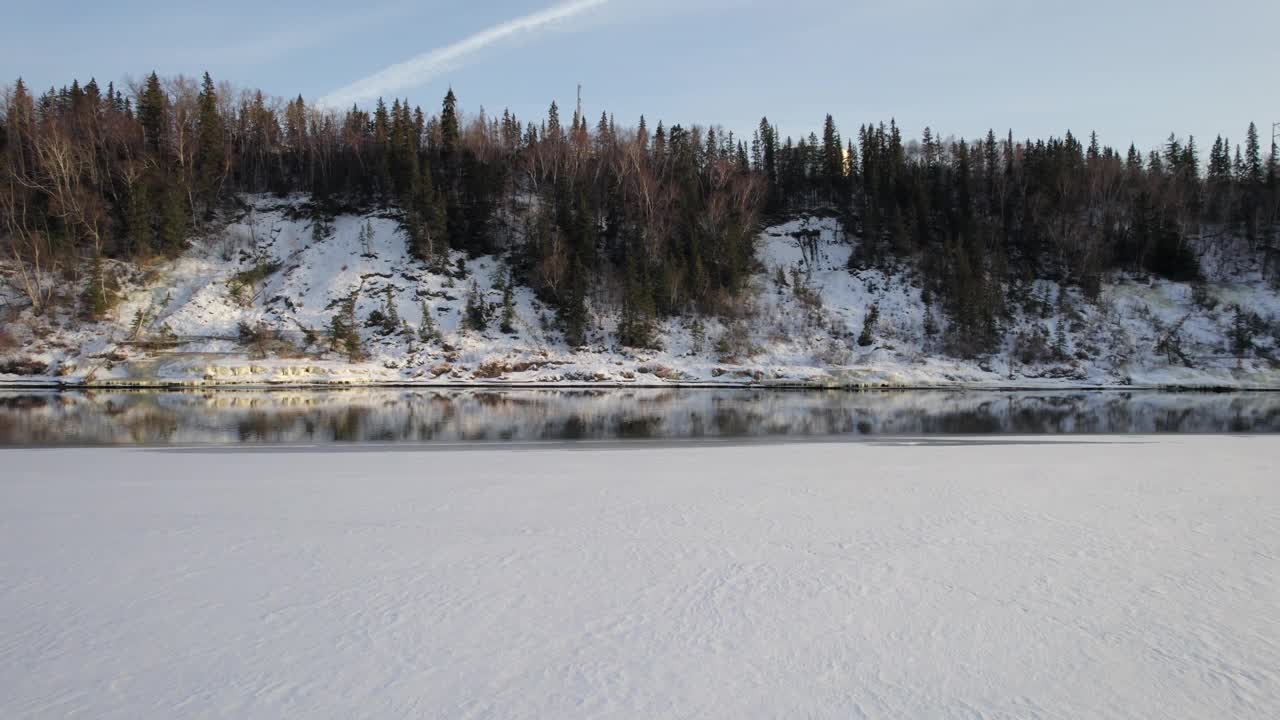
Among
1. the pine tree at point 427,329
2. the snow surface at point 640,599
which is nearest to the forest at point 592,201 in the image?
the pine tree at point 427,329

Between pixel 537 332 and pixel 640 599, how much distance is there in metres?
41.3

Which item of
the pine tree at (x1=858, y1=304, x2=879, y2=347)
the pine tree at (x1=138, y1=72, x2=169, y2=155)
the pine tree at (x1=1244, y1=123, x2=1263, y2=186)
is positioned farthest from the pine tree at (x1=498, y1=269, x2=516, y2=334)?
the pine tree at (x1=1244, y1=123, x2=1263, y2=186)

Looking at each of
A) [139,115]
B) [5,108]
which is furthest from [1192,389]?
[5,108]

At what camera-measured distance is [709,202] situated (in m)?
55.4

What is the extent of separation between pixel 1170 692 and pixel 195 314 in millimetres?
49950

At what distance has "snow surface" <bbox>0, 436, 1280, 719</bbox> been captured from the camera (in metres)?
4.05

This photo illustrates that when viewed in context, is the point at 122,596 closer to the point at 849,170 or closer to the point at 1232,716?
the point at 1232,716

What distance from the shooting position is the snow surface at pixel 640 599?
4.05 m

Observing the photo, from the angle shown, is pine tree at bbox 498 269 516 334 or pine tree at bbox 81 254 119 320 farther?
pine tree at bbox 498 269 516 334

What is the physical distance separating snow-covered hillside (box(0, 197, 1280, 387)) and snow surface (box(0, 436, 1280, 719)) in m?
31.5

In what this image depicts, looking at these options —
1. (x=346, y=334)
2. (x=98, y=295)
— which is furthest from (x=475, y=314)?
(x=98, y=295)

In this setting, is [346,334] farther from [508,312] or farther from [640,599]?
[640,599]

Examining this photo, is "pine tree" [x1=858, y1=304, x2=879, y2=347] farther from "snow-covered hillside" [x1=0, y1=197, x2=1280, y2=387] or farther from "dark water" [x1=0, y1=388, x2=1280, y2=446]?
"dark water" [x1=0, y1=388, x2=1280, y2=446]

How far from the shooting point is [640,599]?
555 centimetres
